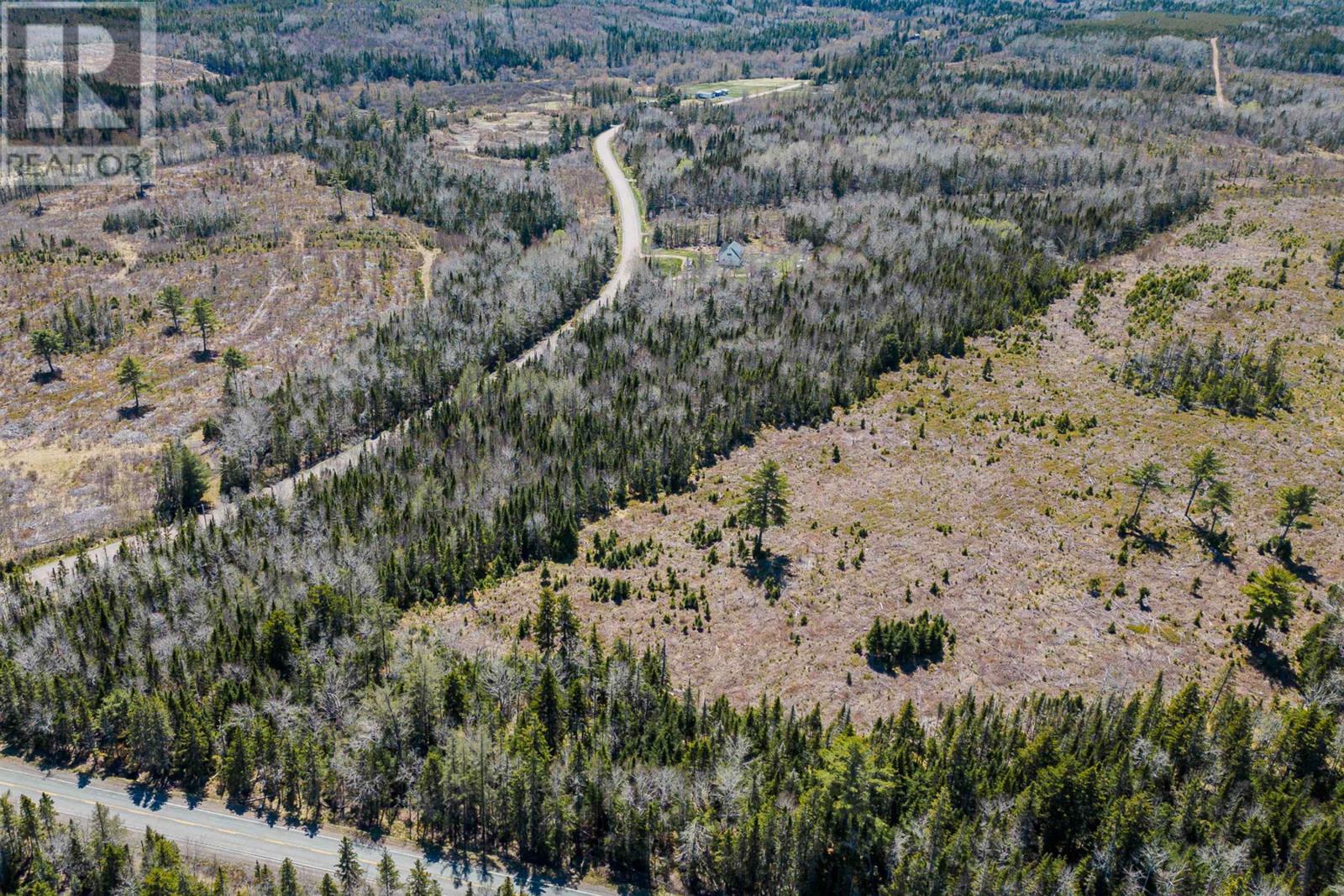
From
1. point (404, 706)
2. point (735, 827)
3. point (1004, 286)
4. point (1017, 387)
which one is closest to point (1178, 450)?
point (1017, 387)

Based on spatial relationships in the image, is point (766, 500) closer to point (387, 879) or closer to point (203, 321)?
point (387, 879)

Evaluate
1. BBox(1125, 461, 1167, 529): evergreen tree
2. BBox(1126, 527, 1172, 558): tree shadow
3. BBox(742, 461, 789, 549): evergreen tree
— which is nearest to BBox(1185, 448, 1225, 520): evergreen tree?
BBox(1125, 461, 1167, 529): evergreen tree

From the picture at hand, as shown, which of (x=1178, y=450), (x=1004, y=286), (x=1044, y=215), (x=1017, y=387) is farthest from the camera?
(x=1044, y=215)

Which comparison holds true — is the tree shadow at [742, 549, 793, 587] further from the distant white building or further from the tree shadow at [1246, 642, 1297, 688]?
the distant white building

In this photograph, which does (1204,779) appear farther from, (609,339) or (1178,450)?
(609,339)

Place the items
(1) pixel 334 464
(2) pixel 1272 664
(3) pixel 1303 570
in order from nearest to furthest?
(2) pixel 1272 664 < (3) pixel 1303 570 < (1) pixel 334 464

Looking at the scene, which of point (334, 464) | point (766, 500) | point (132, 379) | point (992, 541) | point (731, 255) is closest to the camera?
point (766, 500)

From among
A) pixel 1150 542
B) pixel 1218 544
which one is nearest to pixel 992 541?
pixel 1150 542

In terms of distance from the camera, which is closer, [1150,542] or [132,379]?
[1150,542]
